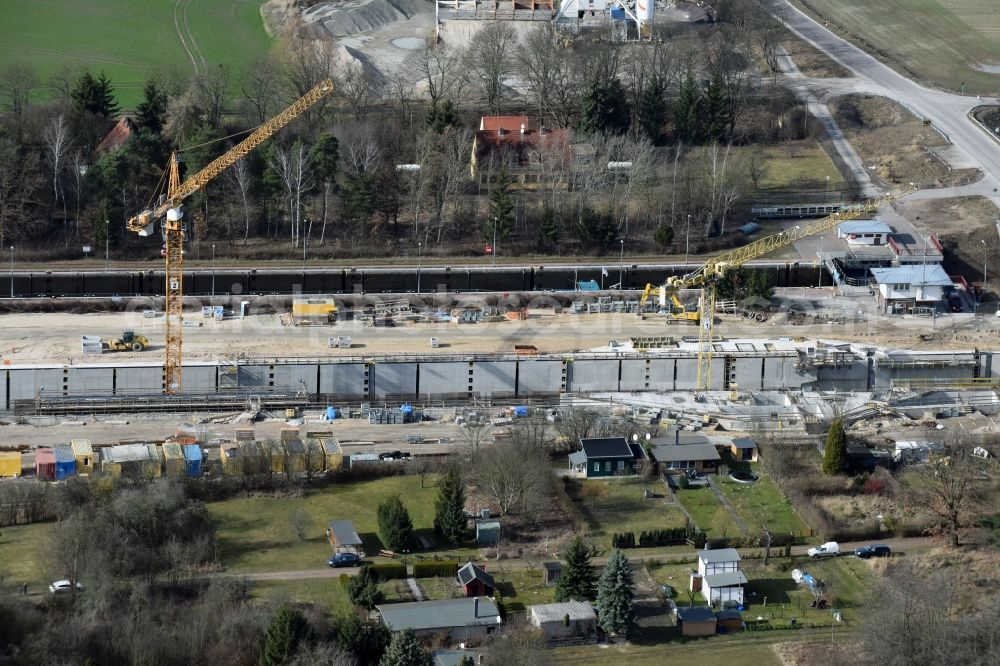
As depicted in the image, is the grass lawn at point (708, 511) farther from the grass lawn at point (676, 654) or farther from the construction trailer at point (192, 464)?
the construction trailer at point (192, 464)

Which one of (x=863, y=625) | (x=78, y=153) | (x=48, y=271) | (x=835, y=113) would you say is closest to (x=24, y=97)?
(x=78, y=153)

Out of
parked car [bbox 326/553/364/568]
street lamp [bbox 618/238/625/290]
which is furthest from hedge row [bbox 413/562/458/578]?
street lamp [bbox 618/238/625/290]

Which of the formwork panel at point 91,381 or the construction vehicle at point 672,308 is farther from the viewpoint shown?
the construction vehicle at point 672,308

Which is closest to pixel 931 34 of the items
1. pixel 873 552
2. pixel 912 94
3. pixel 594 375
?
pixel 912 94

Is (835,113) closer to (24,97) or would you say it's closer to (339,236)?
(339,236)

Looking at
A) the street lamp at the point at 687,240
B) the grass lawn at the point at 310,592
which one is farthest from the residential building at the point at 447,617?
the street lamp at the point at 687,240

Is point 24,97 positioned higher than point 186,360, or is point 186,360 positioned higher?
point 24,97

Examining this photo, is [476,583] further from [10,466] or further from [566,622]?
[10,466]
